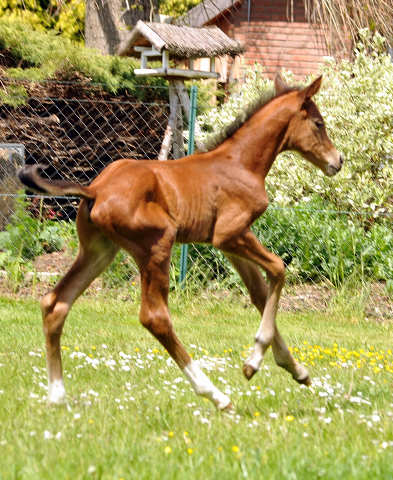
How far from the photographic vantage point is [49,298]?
4016mm

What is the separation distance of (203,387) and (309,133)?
1795 mm

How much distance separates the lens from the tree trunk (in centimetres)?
1150

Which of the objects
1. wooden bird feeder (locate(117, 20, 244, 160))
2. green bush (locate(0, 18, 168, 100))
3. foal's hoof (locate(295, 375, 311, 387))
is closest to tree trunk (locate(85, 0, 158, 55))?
green bush (locate(0, 18, 168, 100))

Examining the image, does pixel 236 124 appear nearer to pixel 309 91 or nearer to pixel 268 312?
pixel 309 91

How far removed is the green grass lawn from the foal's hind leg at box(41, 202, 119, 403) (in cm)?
18

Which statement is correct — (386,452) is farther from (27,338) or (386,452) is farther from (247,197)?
(27,338)

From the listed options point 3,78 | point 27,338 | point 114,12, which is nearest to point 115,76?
point 3,78

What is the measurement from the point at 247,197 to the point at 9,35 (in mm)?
6744

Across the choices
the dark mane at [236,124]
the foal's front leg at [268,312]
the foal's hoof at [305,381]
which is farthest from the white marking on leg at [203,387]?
the dark mane at [236,124]

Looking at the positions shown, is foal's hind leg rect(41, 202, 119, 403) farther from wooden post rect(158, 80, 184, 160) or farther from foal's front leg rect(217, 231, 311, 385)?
wooden post rect(158, 80, 184, 160)

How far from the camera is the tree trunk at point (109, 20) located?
11.5m

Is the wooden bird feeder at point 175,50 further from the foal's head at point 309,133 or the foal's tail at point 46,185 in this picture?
the foal's tail at point 46,185

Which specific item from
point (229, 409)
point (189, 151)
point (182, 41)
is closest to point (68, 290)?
point (229, 409)

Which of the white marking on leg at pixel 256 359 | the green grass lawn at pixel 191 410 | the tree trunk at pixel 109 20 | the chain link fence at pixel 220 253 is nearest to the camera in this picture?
the green grass lawn at pixel 191 410
